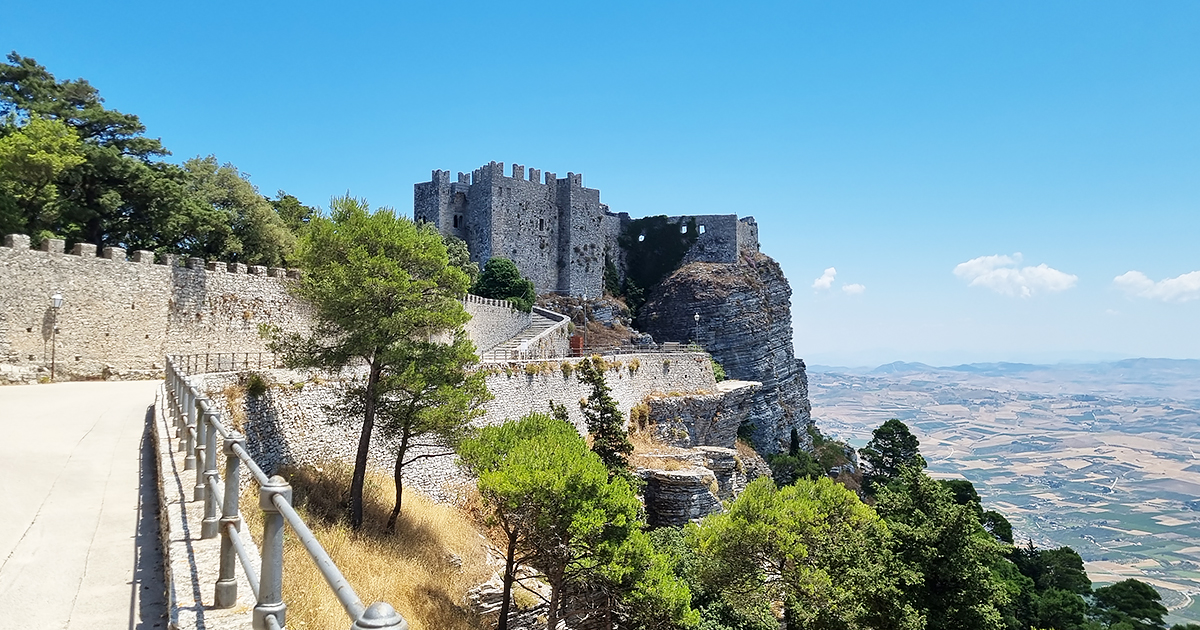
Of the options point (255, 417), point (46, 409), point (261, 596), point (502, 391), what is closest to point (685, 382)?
point (502, 391)

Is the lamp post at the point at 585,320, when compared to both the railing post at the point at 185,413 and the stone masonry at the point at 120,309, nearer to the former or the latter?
the stone masonry at the point at 120,309

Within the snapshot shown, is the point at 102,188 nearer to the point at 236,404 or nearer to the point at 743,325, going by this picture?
the point at 236,404

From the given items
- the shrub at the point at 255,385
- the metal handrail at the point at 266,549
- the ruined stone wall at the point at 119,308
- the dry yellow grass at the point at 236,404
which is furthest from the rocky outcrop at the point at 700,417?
the metal handrail at the point at 266,549

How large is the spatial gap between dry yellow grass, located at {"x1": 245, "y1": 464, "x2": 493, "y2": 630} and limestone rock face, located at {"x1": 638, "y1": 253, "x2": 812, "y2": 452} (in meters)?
34.7

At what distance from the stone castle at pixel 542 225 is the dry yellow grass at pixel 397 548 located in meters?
34.5

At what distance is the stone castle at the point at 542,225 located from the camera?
51.0m

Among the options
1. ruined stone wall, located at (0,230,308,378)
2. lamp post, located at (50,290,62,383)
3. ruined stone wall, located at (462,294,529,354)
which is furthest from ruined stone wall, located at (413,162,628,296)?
lamp post, located at (50,290,62,383)

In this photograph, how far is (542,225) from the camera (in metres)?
54.3

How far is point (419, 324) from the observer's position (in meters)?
15.6

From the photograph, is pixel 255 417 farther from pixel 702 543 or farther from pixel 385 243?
pixel 702 543

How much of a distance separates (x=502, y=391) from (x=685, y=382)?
18.4 metres

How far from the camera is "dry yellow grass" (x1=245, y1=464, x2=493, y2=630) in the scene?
1182 cm

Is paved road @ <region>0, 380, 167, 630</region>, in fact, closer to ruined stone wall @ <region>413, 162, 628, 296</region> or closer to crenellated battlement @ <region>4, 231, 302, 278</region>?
crenellated battlement @ <region>4, 231, 302, 278</region>

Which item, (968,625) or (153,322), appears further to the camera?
(153,322)
